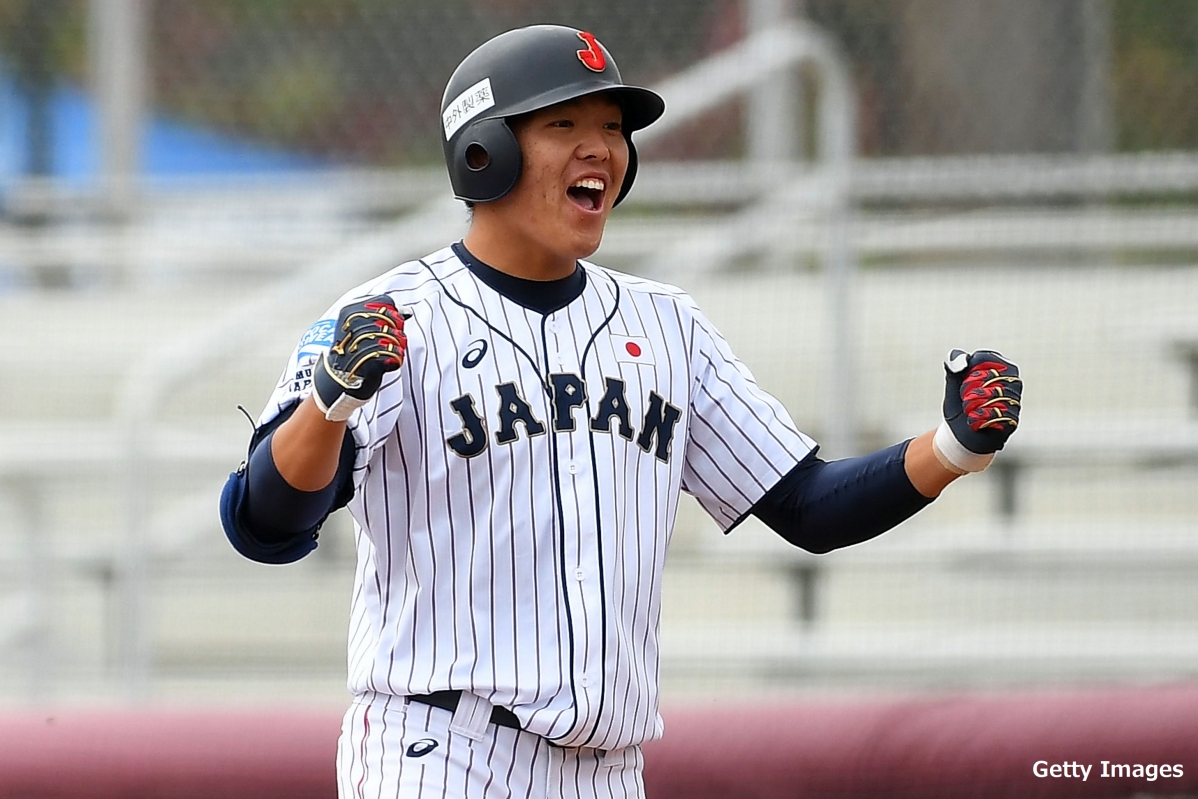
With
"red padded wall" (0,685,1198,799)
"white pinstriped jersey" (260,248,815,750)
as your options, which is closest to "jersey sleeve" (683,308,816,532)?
"white pinstriped jersey" (260,248,815,750)

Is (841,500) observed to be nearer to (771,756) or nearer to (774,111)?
(771,756)

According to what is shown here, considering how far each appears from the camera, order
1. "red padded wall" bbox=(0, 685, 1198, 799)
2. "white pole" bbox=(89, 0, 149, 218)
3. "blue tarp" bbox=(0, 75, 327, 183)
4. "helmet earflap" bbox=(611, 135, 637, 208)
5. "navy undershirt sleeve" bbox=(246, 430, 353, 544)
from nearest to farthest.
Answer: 1. "navy undershirt sleeve" bbox=(246, 430, 353, 544)
2. "helmet earflap" bbox=(611, 135, 637, 208)
3. "red padded wall" bbox=(0, 685, 1198, 799)
4. "white pole" bbox=(89, 0, 149, 218)
5. "blue tarp" bbox=(0, 75, 327, 183)

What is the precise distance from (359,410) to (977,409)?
0.75 m

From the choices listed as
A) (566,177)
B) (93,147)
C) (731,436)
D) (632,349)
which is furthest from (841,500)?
(93,147)

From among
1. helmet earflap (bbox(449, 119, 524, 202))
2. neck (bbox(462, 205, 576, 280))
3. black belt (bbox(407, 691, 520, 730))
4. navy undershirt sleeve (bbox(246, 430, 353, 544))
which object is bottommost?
black belt (bbox(407, 691, 520, 730))

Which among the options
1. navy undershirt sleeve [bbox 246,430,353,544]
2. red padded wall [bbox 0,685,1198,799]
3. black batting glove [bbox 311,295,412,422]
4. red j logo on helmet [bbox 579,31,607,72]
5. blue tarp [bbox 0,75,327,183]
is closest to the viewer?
black batting glove [bbox 311,295,412,422]

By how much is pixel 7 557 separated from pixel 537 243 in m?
3.46

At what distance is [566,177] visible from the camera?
7.04 ft

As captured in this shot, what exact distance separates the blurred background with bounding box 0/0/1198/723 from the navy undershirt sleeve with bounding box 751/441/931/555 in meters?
2.31

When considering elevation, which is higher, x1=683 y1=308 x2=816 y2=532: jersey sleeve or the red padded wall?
x1=683 y1=308 x2=816 y2=532: jersey sleeve

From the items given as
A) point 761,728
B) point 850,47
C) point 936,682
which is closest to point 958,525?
point 936,682

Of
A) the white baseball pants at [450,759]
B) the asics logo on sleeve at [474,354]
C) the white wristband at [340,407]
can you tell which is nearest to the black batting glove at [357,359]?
the white wristband at [340,407]

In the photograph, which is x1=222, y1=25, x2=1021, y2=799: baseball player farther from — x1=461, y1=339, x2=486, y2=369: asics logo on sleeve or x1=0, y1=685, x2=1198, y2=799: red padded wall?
x1=0, y1=685, x2=1198, y2=799: red padded wall

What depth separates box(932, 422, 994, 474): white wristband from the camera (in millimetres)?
2152
